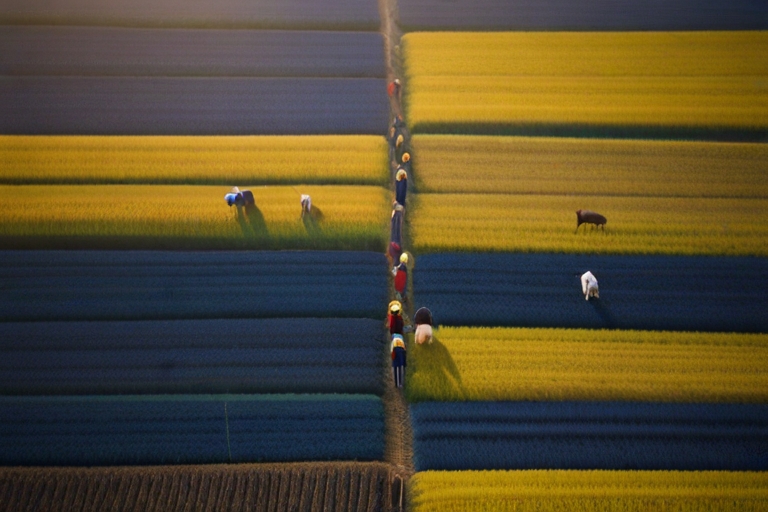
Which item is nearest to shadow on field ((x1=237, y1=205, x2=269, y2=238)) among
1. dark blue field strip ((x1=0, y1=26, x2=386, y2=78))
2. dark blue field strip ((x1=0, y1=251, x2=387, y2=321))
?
dark blue field strip ((x1=0, y1=251, x2=387, y2=321))

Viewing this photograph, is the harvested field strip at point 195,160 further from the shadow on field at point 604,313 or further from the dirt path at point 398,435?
the shadow on field at point 604,313

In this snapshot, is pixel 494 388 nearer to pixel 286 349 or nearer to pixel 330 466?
pixel 330 466

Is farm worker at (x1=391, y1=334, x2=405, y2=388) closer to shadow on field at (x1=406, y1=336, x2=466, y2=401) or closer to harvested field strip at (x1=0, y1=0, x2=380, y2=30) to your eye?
shadow on field at (x1=406, y1=336, x2=466, y2=401)

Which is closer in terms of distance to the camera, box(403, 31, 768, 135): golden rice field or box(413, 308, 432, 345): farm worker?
box(413, 308, 432, 345): farm worker

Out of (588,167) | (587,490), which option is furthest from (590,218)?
(587,490)

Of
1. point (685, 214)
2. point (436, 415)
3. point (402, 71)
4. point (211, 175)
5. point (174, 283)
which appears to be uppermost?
point (402, 71)

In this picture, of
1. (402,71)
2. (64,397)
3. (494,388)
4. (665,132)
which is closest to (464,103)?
(402,71)

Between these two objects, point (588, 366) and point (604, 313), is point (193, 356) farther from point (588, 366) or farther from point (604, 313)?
point (604, 313)

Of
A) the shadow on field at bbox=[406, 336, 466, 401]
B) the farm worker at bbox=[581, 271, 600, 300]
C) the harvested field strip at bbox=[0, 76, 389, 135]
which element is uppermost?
the harvested field strip at bbox=[0, 76, 389, 135]
